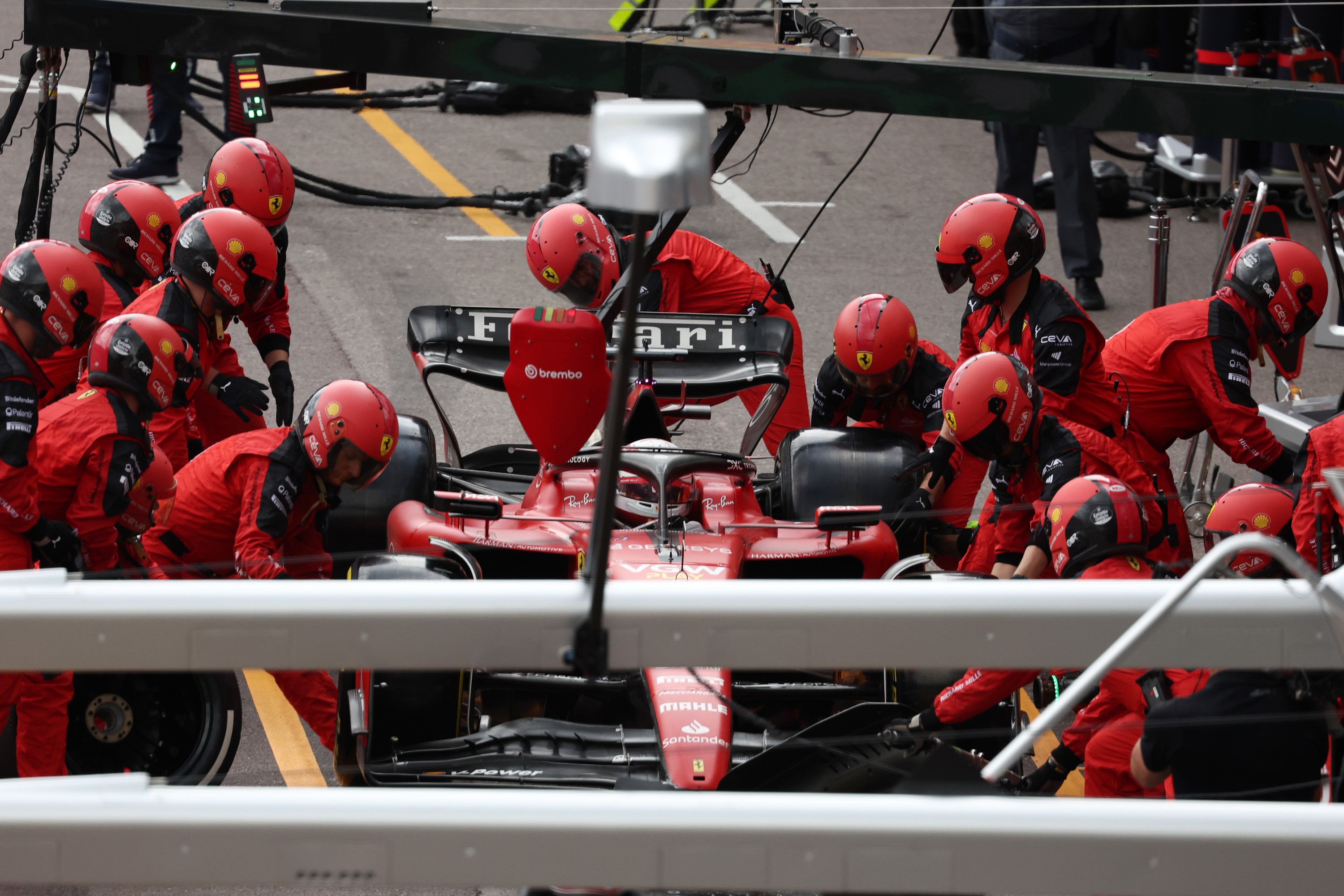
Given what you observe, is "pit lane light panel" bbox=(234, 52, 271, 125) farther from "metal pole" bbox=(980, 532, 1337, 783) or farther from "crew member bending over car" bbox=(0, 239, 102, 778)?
"metal pole" bbox=(980, 532, 1337, 783)

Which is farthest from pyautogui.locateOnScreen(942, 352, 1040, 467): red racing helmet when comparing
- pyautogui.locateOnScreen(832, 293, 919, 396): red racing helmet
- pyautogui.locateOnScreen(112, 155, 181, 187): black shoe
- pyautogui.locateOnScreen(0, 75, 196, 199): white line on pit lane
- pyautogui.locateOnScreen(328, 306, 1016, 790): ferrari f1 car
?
pyautogui.locateOnScreen(112, 155, 181, 187): black shoe

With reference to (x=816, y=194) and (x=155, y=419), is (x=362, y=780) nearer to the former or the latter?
(x=155, y=419)

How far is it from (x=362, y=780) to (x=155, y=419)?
235cm

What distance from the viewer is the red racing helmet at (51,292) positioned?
4.93 m

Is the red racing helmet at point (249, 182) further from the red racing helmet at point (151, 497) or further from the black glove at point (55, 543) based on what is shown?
the black glove at point (55, 543)

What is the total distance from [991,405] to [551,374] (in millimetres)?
1560

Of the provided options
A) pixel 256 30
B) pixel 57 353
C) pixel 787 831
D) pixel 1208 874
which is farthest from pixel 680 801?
pixel 57 353

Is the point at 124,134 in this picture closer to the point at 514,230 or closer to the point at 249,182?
the point at 514,230

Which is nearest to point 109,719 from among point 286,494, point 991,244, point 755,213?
point 286,494

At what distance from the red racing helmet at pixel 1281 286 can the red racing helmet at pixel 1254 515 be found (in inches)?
55.1

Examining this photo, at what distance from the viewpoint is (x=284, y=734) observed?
542 cm

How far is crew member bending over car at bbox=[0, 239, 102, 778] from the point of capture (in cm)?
440

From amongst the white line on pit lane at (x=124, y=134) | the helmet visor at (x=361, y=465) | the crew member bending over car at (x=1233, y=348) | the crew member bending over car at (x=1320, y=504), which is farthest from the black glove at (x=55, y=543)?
the white line on pit lane at (x=124, y=134)

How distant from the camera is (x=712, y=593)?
2.08 m
